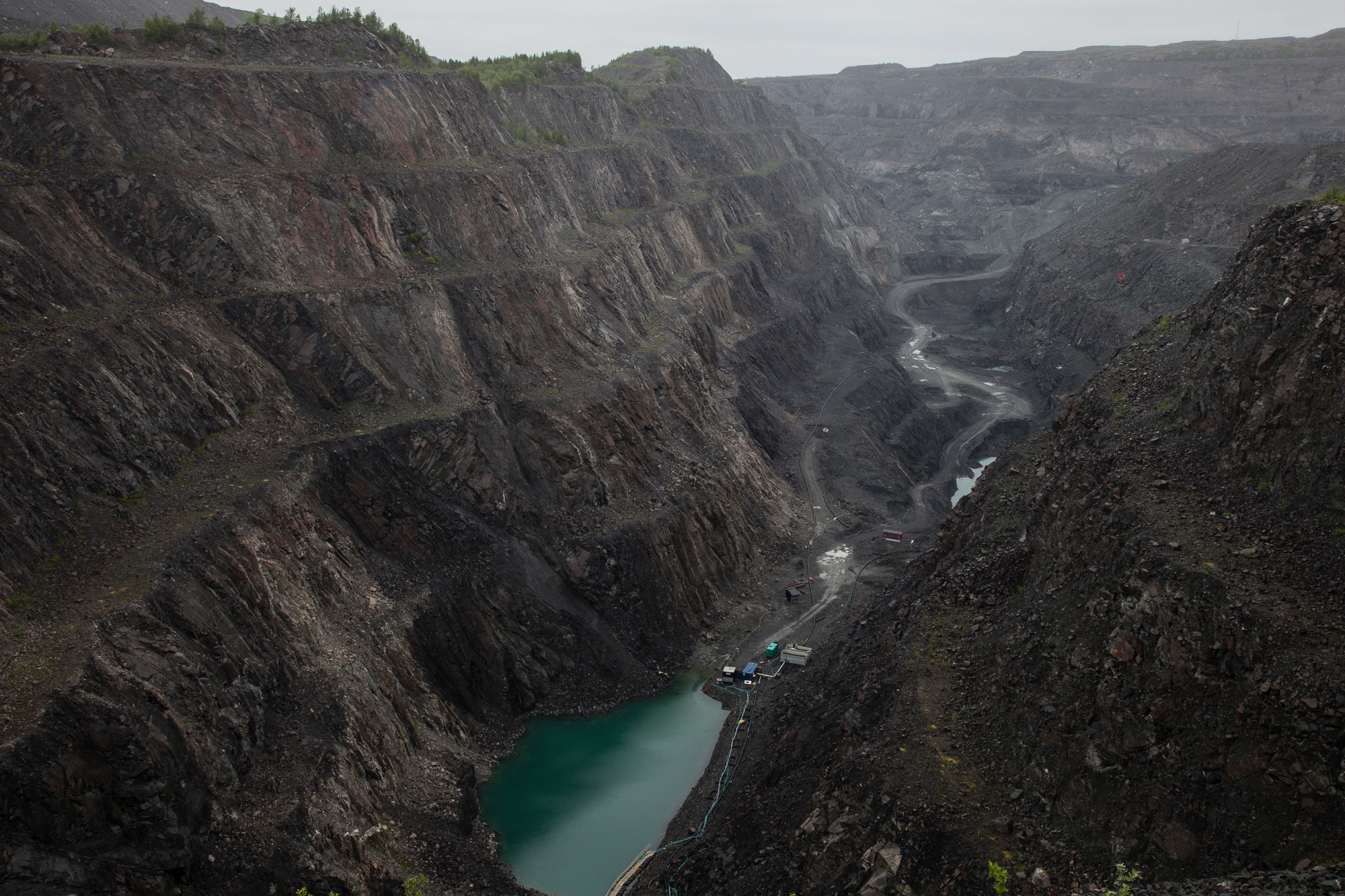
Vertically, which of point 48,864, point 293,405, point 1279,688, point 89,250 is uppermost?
point 89,250

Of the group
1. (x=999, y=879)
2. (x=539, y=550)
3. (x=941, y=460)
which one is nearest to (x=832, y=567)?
(x=539, y=550)

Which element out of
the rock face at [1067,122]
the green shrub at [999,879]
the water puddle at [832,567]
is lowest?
the water puddle at [832,567]

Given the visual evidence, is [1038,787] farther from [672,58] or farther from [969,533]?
[672,58]

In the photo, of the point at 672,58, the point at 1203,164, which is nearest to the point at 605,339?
the point at 672,58

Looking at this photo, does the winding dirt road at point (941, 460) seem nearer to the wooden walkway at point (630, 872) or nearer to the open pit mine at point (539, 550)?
the open pit mine at point (539, 550)

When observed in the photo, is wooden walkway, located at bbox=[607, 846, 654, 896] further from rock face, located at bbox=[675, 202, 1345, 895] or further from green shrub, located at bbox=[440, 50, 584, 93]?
green shrub, located at bbox=[440, 50, 584, 93]

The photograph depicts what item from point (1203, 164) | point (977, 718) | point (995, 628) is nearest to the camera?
point (977, 718)

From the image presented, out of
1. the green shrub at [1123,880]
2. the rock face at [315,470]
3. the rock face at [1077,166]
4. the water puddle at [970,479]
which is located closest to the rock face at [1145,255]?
the rock face at [1077,166]
